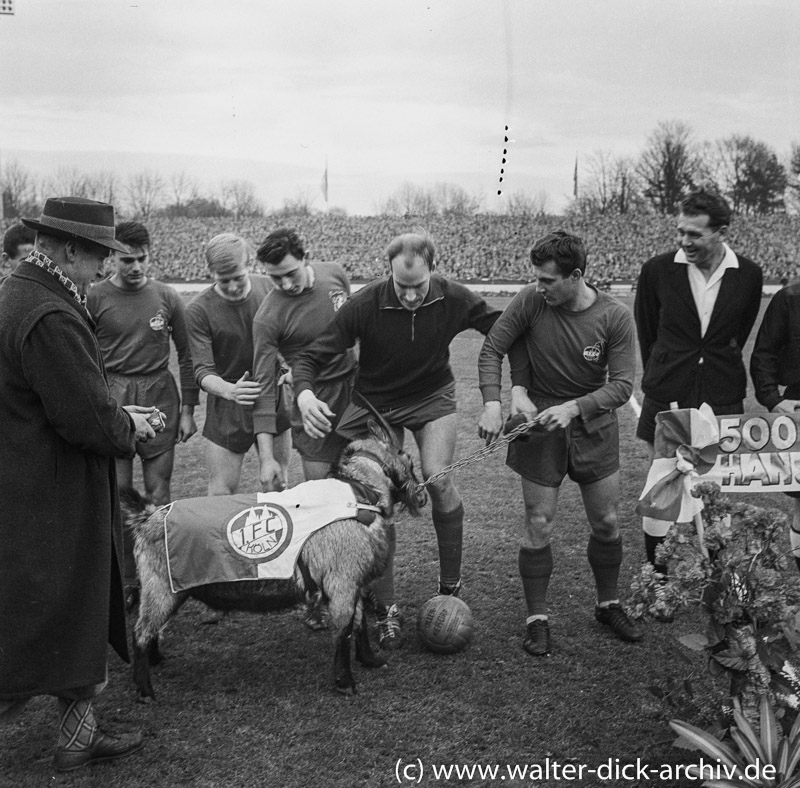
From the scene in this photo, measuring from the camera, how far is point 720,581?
3615 mm

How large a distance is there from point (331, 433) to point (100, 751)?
2248 mm

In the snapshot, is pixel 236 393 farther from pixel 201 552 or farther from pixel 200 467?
pixel 200 467

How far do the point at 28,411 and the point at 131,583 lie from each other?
2.71 metres

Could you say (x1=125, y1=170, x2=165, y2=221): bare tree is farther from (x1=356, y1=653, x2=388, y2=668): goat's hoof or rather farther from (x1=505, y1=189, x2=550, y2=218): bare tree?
(x1=356, y1=653, x2=388, y2=668): goat's hoof

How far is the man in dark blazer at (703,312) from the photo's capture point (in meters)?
5.41

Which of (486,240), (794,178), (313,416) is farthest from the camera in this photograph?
(794,178)

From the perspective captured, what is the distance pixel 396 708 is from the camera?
4.46m

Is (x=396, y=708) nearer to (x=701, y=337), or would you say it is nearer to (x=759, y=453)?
(x=759, y=453)

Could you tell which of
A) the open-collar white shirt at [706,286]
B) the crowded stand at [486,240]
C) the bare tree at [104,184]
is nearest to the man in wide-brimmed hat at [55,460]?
the open-collar white shirt at [706,286]

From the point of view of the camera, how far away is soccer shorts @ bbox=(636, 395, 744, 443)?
5.57m

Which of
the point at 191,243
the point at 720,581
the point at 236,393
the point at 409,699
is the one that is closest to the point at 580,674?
the point at 409,699

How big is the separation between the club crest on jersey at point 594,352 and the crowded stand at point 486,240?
1353 inches

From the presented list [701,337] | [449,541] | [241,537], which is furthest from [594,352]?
[241,537]

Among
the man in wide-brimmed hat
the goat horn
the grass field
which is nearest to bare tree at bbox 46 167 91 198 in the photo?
the goat horn
